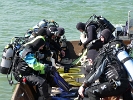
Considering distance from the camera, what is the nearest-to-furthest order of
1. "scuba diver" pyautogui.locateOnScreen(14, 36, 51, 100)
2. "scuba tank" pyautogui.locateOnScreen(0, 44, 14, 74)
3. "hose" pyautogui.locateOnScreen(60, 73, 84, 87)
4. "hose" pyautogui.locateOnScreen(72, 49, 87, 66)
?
1. "scuba diver" pyautogui.locateOnScreen(14, 36, 51, 100)
2. "scuba tank" pyautogui.locateOnScreen(0, 44, 14, 74)
3. "hose" pyautogui.locateOnScreen(60, 73, 84, 87)
4. "hose" pyautogui.locateOnScreen(72, 49, 87, 66)

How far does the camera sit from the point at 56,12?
1744 centimetres

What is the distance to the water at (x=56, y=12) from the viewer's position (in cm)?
1477

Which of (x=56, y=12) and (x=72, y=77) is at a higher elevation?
(x=72, y=77)

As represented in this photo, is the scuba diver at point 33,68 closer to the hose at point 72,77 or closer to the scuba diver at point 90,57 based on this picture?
the scuba diver at point 90,57

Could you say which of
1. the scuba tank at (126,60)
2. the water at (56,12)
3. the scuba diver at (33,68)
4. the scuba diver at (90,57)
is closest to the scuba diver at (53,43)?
the scuba diver at (90,57)

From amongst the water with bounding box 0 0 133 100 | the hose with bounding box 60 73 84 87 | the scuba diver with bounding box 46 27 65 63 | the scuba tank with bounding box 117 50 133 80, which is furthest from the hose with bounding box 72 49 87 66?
the water with bounding box 0 0 133 100

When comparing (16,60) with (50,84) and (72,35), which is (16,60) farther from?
(72,35)

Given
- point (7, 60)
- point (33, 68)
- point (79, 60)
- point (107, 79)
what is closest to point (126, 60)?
point (107, 79)

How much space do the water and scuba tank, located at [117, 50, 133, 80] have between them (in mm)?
7795

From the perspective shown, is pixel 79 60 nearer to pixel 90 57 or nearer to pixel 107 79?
pixel 90 57

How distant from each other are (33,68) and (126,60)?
1497mm

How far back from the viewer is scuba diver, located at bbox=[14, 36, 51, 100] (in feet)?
19.6

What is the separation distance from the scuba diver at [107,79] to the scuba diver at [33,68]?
2.85 feet

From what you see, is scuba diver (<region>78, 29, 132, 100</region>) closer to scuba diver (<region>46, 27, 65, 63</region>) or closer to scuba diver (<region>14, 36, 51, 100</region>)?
scuba diver (<region>14, 36, 51, 100</region>)
